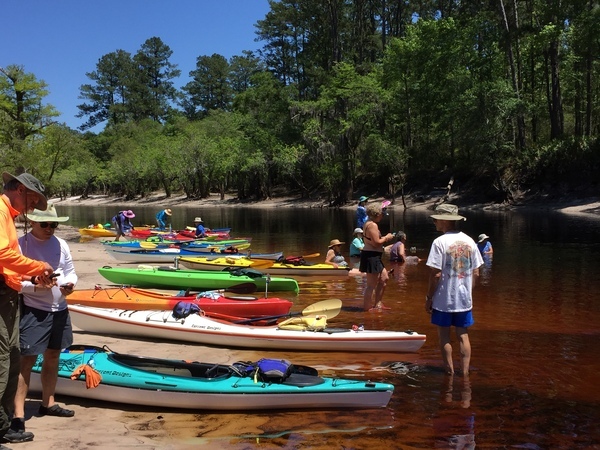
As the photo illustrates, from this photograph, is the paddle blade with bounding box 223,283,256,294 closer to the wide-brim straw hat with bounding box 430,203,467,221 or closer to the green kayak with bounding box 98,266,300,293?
the green kayak with bounding box 98,266,300,293

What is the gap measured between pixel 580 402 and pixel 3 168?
26968 millimetres

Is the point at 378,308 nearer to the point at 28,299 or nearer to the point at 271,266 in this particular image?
the point at 271,266

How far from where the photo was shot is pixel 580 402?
18.3ft

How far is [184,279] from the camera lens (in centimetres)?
1132

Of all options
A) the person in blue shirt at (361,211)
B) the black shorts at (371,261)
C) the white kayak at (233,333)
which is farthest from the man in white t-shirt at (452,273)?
the person in blue shirt at (361,211)

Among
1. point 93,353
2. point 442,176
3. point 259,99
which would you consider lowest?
point 93,353

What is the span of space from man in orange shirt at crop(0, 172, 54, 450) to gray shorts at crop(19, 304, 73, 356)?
0.31m

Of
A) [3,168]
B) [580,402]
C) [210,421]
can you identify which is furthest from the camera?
[3,168]

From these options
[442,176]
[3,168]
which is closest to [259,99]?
[442,176]

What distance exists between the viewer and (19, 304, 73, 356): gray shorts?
430 centimetres

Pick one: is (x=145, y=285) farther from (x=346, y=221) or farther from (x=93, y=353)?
(x=346, y=221)

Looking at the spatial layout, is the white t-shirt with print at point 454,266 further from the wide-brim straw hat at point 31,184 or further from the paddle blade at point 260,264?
the paddle blade at point 260,264

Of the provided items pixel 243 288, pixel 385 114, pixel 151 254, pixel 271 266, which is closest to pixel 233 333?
pixel 243 288

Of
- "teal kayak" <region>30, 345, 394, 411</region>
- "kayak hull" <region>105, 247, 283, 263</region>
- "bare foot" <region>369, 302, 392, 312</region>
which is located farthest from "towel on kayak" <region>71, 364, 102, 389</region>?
"kayak hull" <region>105, 247, 283, 263</region>
